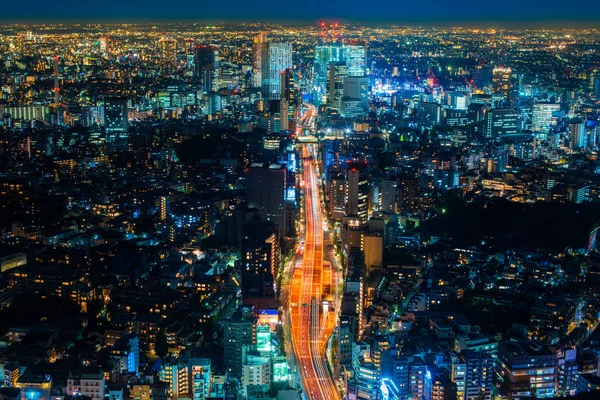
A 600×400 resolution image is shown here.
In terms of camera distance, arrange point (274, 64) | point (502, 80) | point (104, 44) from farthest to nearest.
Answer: point (104, 44), point (274, 64), point (502, 80)

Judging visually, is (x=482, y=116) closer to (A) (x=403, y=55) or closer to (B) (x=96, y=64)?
(A) (x=403, y=55)

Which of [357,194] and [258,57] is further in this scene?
[258,57]

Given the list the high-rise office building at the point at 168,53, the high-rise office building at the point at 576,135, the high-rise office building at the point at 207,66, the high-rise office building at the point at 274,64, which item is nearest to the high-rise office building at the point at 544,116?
the high-rise office building at the point at 576,135

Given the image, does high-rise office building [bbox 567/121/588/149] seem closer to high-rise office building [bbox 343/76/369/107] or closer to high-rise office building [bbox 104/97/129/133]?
high-rise office building [bbox 343/76/369/107]

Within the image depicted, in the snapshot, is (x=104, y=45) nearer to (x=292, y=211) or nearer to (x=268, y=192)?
(x=268, y=192)

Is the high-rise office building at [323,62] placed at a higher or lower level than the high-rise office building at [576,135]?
higher

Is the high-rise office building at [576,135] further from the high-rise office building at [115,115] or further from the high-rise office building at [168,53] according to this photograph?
the high-rise office building at [168,53]

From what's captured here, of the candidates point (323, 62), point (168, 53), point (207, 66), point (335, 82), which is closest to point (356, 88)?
point (335, 82)
